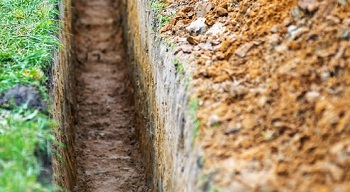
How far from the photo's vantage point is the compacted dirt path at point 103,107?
17.4 ft

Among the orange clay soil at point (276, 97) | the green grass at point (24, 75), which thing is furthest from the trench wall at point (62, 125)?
the orange clay soil at point (276, 97)

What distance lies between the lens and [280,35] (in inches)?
126

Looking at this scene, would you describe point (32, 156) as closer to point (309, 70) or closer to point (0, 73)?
point (0, 73)

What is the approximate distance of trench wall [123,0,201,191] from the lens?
312 centimetres

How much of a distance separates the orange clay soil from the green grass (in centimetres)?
109

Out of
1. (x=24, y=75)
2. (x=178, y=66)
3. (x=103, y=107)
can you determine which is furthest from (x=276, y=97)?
(x=103, y=107)

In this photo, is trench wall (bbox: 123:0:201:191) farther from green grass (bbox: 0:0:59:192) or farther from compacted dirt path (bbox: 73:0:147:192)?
green grass (bbox: 0:0:59:192)

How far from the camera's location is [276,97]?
2824 millimetres

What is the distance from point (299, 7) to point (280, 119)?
0.96m

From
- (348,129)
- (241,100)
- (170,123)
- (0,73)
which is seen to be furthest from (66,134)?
(348,129)

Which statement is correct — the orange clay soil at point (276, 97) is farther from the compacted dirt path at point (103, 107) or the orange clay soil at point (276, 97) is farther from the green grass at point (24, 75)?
the compacted dirt path at point (103, 107)

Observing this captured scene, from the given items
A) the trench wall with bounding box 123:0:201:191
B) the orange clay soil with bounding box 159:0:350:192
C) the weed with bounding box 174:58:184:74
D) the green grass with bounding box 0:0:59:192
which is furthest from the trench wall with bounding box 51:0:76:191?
the orange clay soil with bounding box 159:0:350:192

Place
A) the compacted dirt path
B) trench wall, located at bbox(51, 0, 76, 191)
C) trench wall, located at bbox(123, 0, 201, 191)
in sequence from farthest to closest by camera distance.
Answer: the compacted dirt path → trench wall, located at bbox(51, 0, 76, 191) → trench wall, located at bbox(123, 0, 201, 191)

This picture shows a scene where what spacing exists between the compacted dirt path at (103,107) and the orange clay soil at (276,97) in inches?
86.7
